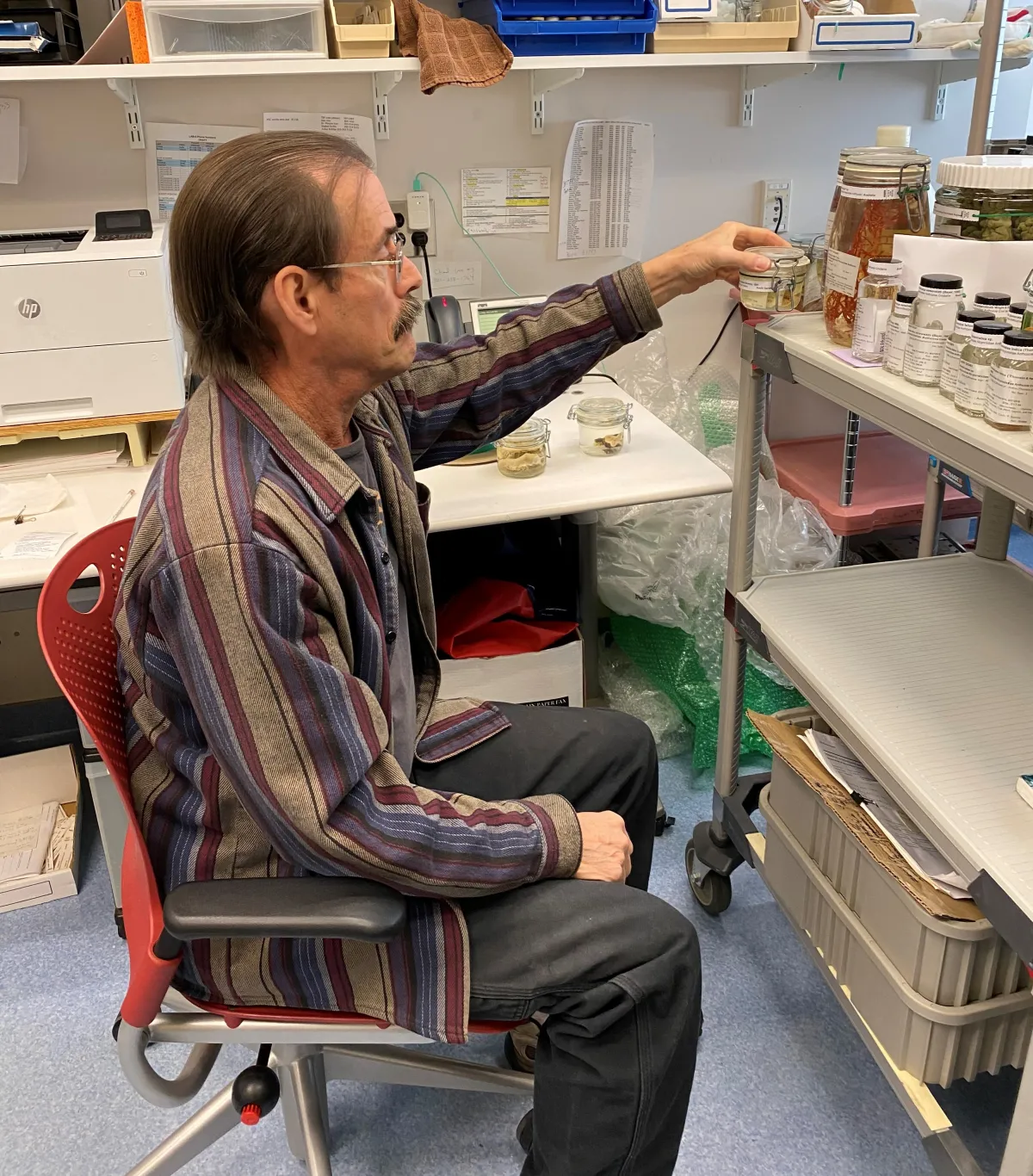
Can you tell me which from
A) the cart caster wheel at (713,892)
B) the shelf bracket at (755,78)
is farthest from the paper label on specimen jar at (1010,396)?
the shelf bracket at (755,78)

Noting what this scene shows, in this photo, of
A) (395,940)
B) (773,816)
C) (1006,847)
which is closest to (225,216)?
(395,940)

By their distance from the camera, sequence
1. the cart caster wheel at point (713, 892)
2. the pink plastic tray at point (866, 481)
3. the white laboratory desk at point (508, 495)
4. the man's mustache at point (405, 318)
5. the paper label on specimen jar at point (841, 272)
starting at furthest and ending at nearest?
the pink plastic tray at point (866, 481)
the cart caster wheel at point (713, 892)
the white laboratory desk at point (508, 495)
the paper label on specimen jar at point (841, 272)
the man's mustache at point (405, 318)

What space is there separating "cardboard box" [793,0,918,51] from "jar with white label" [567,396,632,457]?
2.64ft

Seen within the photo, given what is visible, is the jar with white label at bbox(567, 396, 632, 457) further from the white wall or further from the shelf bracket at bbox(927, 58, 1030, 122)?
the shelf bracket at bbox(927, 58, 1030, 122)

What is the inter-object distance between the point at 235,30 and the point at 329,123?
0.30 meters

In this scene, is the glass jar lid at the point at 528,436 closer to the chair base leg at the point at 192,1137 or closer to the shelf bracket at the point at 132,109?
the shelf bracket at the point at 132,109

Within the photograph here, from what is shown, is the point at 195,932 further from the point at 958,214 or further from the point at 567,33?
the point at 567,33

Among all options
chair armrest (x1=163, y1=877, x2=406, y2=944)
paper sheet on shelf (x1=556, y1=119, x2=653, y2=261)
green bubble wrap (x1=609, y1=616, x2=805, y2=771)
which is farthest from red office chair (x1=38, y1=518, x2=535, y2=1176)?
paper sheet on shelf (x1=556, y1=119, x2=653, y2=261)

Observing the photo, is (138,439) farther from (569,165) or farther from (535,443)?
(569,165)

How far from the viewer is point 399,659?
125 centimetres

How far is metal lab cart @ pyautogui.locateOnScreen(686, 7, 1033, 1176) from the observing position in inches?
41.0

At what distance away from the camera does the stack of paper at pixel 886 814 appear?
3.91 feet

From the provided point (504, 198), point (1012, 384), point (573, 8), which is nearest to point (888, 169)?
point (1012, 384)

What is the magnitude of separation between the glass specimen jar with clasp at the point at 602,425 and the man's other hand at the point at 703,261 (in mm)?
437
